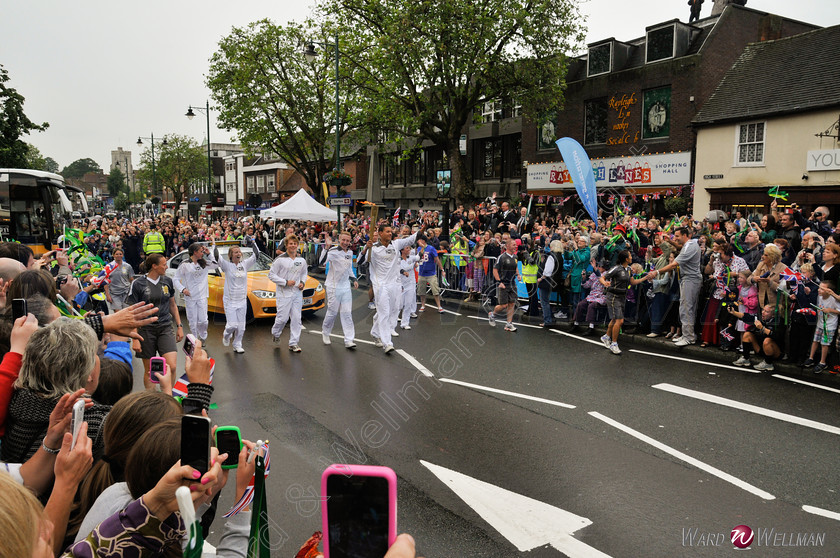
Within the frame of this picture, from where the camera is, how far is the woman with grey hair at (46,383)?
9.10 feet

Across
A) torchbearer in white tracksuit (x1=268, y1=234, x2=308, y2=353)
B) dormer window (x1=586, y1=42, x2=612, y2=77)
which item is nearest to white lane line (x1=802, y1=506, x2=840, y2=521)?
torchbearer in white tracksuit (x1=268, y1=234, x2=308, y2=353)

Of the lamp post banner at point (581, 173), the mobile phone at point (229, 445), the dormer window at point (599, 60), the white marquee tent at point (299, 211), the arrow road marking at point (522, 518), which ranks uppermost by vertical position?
the dormer window at point (599, 60)

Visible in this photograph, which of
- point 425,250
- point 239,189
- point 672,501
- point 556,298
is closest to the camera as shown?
point 672,501

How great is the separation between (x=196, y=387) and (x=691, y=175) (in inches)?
948

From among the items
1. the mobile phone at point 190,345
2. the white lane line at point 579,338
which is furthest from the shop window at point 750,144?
the mobile phone at point 190,345

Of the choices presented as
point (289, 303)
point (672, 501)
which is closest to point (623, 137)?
point (289, 303)

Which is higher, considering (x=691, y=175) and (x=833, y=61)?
(x=833, y=61)

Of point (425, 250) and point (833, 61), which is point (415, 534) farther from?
point (833, 61)

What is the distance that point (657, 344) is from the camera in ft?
34.4

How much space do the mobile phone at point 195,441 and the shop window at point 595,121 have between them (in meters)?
27.3

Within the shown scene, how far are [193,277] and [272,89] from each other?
25275 mm

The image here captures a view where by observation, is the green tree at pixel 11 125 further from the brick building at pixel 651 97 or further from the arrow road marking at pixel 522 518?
the arrow road marking at pixel 522 518

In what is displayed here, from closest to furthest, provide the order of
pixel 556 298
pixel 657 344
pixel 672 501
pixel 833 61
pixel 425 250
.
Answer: pixel 672 501, pixel 657 344, pixel 556 298, pixel 425 250, pixel 833 61

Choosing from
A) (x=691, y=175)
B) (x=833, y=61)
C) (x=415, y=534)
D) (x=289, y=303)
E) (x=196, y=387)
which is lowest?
(x=415, y=534)
